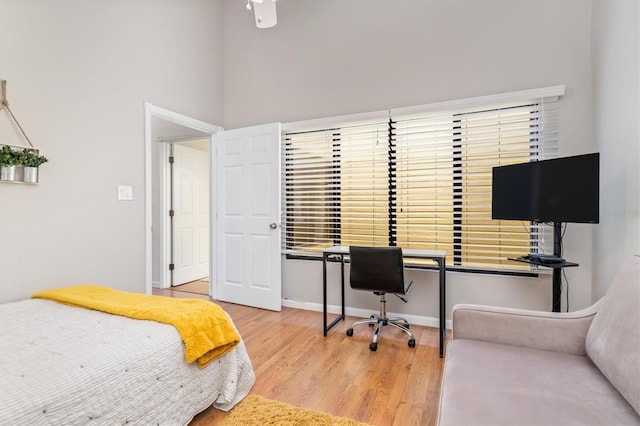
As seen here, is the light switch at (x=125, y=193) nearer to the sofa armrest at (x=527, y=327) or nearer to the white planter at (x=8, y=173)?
the white planter at (x=8, y=173)

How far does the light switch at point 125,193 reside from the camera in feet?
9.36

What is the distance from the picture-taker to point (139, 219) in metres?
3.03

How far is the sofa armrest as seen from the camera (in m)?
1.50

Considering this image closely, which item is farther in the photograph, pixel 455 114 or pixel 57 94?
pixel 455 114

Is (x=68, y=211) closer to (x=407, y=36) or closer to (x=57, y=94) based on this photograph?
(x=57, y=94)

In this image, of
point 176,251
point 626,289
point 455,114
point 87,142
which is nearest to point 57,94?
point 87,142

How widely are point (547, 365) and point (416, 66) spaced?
275 centimetres

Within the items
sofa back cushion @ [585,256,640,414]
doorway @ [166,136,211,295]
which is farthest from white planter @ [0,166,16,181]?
sofa back cushion @ [585,256,640,414]

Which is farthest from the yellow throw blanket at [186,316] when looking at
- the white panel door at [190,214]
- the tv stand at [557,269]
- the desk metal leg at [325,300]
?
the white panel door at [190,214]

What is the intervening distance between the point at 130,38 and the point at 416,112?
108 inches

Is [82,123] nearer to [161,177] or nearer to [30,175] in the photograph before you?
[30,175]

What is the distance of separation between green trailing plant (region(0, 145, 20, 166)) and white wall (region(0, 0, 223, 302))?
0.16 m

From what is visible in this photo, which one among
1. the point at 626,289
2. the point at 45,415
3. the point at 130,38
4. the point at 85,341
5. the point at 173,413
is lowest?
the point at 173,413

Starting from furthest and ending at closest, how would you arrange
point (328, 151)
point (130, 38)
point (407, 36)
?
1. point (328, 151)
2. point (407, 36)
3. point (130, 38)
